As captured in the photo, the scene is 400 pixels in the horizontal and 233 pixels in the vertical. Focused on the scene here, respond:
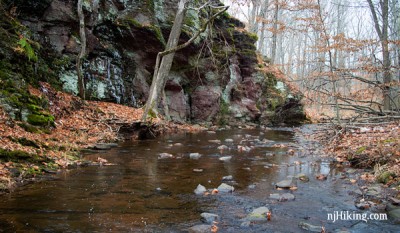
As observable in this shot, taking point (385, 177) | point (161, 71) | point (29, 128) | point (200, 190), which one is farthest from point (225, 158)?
point (161, 71)

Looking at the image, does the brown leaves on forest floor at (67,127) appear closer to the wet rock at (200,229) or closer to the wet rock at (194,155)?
the wet rock at (194,155)

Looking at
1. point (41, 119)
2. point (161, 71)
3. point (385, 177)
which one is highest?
point (161, 71)

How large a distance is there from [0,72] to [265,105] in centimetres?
1576

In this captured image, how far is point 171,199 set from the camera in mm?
4133

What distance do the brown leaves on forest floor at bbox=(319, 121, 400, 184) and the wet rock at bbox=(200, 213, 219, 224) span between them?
322cm

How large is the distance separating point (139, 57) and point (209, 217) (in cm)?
1258

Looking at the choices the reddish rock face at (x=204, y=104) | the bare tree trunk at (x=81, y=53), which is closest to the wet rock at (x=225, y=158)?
the bare tree trunk at (x=81, y=53)

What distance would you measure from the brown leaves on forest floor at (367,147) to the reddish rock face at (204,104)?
8.21m

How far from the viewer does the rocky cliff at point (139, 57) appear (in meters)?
11.2

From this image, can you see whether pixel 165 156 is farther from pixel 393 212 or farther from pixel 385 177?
pixel 393 212

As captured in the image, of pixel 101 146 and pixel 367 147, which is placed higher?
pixel 367 147

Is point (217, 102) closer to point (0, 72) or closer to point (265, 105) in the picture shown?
point (265, 105)

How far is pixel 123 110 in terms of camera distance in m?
12.0

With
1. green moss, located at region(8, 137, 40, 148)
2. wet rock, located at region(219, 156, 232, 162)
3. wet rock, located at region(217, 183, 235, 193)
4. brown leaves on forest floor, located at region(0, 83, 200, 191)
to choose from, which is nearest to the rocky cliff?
brown leaves on forest floor, located at region(0, 83, 200, 191)
